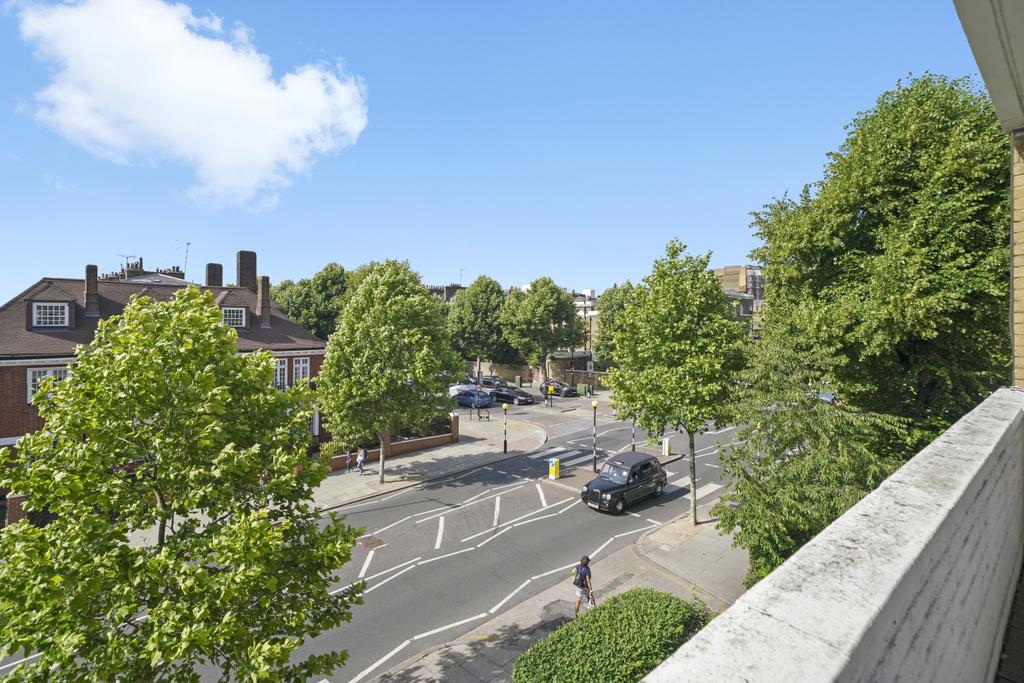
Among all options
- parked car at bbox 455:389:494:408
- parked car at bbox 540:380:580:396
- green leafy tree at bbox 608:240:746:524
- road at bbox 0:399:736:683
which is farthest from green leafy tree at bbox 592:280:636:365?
green leafy tree at bbox 608:240:746:524

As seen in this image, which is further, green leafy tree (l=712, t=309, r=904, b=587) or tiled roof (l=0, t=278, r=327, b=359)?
tiled roof (l=0, t=278, r=327, b=359)

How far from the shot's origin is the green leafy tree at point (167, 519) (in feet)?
20.6

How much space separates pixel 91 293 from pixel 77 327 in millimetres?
2266

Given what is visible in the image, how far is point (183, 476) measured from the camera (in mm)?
7738

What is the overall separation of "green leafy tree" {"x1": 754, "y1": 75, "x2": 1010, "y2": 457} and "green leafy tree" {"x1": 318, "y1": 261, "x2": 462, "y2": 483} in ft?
47.0

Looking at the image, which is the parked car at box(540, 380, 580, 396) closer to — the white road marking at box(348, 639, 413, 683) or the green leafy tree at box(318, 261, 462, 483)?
the green leafy tree at box(318, 261, 462, 483)

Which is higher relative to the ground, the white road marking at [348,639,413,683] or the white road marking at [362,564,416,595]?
the white road marking at [362,564,416,595]

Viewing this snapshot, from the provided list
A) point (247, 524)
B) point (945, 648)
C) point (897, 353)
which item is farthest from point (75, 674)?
point (897, 353)

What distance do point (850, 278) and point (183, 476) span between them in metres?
17.5

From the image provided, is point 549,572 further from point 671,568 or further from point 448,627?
point 448,627

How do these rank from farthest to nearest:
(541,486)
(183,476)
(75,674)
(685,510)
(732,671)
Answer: (541,486) → (685,510) → (183,476) → (75,674) → (732,671)

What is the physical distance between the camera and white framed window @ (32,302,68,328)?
81.9ft

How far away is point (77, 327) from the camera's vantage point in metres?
26.1

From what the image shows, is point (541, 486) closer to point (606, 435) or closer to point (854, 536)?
point (606, 435)
